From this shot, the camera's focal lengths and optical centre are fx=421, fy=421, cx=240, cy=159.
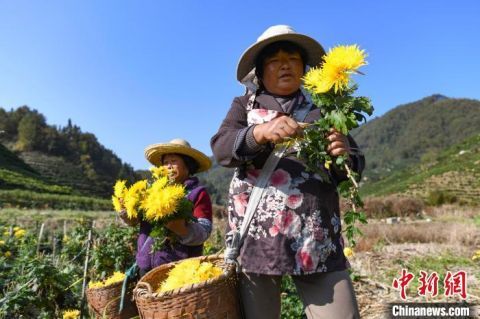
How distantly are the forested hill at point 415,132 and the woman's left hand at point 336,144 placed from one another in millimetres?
96368

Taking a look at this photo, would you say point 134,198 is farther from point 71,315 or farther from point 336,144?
point 71,315

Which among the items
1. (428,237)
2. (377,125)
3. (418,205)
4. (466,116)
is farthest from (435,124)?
(428,237)

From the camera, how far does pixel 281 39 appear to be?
2.04 metres

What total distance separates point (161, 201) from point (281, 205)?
2.36 feet

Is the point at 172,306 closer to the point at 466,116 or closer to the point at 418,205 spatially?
the point at 418,205

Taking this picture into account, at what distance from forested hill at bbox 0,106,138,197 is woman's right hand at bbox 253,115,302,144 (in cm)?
5681

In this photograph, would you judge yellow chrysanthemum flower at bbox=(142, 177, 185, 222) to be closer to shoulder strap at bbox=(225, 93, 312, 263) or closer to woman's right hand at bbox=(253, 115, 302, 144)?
shoulder strap at bbox=(225, 93, 312, 263)

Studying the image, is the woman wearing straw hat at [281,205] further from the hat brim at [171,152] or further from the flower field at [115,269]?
the flower field at [115,269]

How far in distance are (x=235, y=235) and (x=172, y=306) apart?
40 centimetres

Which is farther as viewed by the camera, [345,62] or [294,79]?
[294,79]

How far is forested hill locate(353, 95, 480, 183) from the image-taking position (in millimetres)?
109562

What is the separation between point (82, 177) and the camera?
213 ft

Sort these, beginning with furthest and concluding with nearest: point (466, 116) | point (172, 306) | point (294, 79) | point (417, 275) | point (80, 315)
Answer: point (466, 116), point (417, 275), point (80, 315), point (294, 79), point (172, 306)

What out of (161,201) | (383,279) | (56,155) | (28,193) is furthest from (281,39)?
(56,155)
